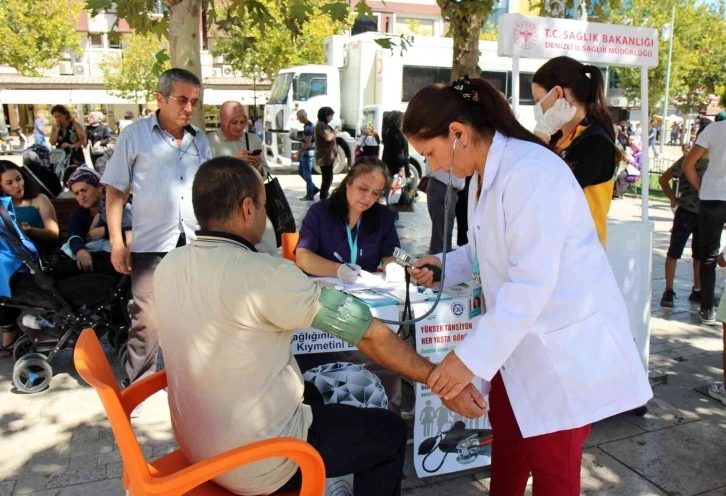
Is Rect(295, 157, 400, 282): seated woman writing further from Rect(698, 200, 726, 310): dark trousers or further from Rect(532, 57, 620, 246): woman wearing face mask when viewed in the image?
Rect(698, 200, 726, 310): dark trousers

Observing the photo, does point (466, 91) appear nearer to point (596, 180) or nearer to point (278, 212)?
point (596, 180)

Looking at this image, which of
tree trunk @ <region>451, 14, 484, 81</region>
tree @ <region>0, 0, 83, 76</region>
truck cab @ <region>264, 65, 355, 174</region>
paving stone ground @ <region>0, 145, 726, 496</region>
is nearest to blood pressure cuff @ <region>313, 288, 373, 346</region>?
paving stone ground @ <region>0, 145, 726, 496</region>

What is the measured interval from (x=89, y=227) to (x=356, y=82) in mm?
13319

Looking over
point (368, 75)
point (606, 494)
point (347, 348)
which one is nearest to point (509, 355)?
point (347, 348)

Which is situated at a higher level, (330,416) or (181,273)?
(181,273)

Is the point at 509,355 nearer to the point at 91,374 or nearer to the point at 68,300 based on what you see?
the point at 91,374

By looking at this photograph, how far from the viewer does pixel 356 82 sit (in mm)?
16672

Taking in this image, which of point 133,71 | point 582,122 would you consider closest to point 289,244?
point 582,122

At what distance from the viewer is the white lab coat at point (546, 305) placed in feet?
5.18

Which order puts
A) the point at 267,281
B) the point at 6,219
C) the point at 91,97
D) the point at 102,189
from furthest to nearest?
the point at 91,97 → the point at 102,189 → the point at 6,219 → the point at 267,281

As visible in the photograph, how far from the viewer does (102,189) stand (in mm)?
4418

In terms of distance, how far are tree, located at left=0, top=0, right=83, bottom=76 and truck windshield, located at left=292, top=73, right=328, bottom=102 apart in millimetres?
11128

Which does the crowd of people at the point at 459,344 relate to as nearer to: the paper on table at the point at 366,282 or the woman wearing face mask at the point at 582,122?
the woman wearing face mask at the point at 582,122

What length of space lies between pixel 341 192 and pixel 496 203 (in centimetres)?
182
